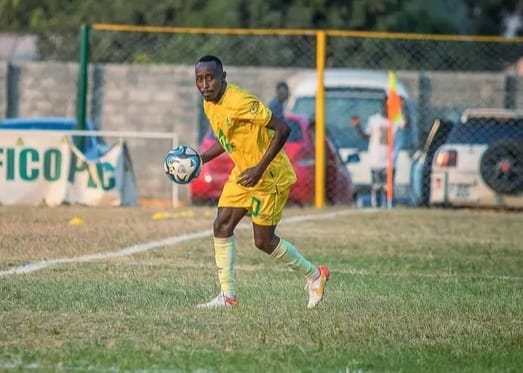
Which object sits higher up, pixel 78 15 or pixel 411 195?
pixel 78 15

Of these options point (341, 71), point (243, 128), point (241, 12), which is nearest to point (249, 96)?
point (243, 128)

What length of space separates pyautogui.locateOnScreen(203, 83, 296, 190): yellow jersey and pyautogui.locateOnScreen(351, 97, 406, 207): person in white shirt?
38.2 ft

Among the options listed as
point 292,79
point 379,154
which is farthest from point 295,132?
point 292,79

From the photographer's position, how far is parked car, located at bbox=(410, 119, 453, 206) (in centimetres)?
2175

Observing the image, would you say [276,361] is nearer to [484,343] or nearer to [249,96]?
[484,343]

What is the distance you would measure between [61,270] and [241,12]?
2330cm

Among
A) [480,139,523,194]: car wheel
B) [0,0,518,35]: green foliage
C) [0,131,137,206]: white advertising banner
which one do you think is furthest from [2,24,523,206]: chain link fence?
[0,0,518,35]: green foliage

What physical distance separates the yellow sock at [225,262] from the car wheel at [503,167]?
10689mm

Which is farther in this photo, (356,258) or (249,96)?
(356,258)

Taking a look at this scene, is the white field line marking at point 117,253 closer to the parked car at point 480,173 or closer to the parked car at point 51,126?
the parked car at point 480,173

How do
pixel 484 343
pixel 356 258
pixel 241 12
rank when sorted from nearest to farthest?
pixel 484 343 → pixel 356 258 → pixel 241 12

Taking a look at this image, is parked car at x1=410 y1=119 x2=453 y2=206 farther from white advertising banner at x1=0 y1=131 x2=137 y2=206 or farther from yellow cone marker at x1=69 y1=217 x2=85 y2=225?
yellow cone marker at x1=69 y1=217 x2=85 y2=225

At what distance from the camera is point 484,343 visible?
8961 mm

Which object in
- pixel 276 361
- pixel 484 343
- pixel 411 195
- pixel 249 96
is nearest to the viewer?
pixel 276 361
